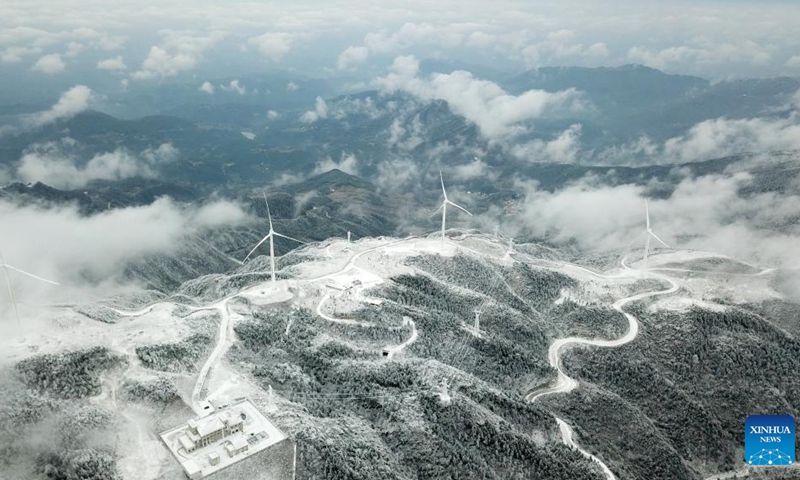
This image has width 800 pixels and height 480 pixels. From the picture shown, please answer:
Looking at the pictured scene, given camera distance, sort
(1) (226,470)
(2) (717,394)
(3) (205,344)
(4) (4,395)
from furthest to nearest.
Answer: (2) (717,394)
(3) (205,344)
(4) (4,395)
(1) (226,470)

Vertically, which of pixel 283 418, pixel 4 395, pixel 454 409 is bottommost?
pixel 454 409

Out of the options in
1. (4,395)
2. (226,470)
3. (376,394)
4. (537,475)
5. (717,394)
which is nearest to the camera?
(226,470)

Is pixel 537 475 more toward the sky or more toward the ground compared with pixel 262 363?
more toward the ground

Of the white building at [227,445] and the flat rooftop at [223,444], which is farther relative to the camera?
the white building at [227,445]

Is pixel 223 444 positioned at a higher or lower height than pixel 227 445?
lower

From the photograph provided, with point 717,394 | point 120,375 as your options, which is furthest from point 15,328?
point 717,394

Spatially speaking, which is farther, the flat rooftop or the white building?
the white building

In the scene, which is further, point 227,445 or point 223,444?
point 223,444

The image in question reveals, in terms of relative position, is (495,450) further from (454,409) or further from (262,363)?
(262,363)
